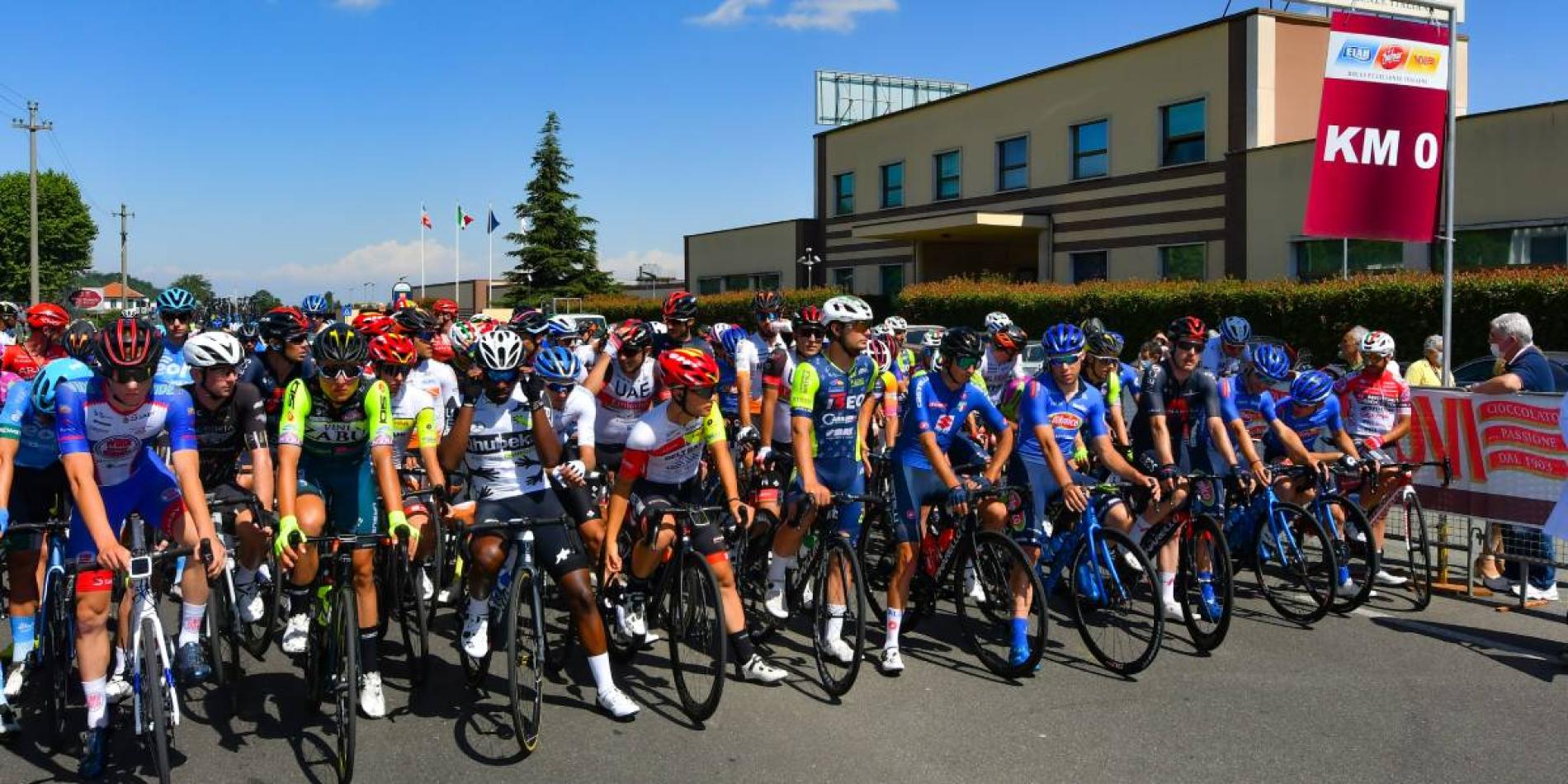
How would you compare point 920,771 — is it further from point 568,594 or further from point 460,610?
point 460,610

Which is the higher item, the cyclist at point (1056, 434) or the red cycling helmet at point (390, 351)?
the red cycling helmet at point (390, 351)

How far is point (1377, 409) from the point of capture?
8992 mm

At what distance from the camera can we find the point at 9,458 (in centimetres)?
535

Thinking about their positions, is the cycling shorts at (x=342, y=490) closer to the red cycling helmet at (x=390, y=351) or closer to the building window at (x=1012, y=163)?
the red cycling helmet at (x=390, y=351)

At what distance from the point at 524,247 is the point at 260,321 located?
5573cm

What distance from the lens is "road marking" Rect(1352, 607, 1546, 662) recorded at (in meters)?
7.20

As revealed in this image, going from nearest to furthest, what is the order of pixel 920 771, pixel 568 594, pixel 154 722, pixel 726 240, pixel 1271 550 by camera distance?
pixel 154 722
pixel 920 771
pixel 568 594
pixel 1271 550
pixel 726 240

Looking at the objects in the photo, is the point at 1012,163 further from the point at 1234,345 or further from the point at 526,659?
the point at 526,659

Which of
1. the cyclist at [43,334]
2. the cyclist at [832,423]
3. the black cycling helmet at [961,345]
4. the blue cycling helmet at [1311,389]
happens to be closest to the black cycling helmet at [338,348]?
the cyclist at [832,423]

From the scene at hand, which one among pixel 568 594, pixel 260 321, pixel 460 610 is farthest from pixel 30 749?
pixel 260 321

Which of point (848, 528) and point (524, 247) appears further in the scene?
point (524, 247)

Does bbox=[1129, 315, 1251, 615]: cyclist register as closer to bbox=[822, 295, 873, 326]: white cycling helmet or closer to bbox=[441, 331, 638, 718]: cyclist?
bbox=[822, 295, 873, 326]: white cycling helmet

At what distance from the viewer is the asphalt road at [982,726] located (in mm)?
5238

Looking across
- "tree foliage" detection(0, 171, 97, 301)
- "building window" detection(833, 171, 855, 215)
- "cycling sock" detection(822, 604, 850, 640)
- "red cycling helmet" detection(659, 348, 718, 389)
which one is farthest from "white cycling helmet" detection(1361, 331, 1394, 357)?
"tree foliage" detection(0, 171, 97, 301)
